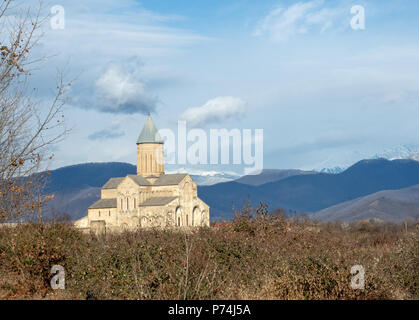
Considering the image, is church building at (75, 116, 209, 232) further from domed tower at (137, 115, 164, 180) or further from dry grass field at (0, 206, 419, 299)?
dry grass field at (0, 206, 419, 299)

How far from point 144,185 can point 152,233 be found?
6316 cm

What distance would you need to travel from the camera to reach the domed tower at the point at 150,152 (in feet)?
286

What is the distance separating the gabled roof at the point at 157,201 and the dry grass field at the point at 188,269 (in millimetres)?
60023

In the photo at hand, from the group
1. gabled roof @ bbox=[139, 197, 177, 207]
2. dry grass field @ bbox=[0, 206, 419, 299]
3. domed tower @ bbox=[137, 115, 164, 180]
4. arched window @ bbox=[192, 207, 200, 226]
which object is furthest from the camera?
domed tower @ bbox=[137, 115, 164, 180]

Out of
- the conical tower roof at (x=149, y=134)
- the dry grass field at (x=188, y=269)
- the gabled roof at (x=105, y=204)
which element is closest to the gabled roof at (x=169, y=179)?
the gabled roof at (x=105, y=204)

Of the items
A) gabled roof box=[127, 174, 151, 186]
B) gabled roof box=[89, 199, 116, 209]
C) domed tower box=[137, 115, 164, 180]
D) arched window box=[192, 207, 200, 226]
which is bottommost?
arched window box=[192, 207, 200, 226]

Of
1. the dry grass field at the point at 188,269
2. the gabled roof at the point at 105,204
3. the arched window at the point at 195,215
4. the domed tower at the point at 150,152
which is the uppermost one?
the domed tower at the point at 150,152

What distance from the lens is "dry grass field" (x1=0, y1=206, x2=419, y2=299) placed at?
36.3 ft

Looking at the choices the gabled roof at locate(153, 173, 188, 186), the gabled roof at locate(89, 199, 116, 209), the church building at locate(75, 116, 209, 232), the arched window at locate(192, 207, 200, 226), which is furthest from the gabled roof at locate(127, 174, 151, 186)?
the arched window at locate(192, 207, 200, 226)

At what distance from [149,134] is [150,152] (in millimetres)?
3088

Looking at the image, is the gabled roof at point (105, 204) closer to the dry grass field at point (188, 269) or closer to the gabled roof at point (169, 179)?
the gabled roof at point (169, 179)

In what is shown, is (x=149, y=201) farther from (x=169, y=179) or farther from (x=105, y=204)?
(x=105, y=204)

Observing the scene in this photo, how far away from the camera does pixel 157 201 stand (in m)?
79.2

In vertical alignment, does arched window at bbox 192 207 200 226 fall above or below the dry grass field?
above
